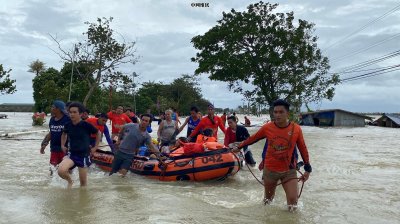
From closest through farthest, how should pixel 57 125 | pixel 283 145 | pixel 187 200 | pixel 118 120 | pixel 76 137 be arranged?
pixel 283 145 < pixel 76 137 < pixel 187 200 < pixel 57 125 < pixel 118 120

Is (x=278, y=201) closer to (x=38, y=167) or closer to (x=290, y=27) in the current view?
(x=38, y=167)

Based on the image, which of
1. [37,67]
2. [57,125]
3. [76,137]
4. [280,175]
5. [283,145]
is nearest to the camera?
[283,145]

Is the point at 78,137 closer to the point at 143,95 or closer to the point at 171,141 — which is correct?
the point at 171,141

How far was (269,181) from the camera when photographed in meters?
5.50

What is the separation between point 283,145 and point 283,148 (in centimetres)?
4

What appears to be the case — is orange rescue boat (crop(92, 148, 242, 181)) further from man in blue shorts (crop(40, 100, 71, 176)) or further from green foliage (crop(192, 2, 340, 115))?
green foliage (crop(192, 2, 340, 115))

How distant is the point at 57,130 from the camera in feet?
24.3

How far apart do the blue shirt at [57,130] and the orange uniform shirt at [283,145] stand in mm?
3869

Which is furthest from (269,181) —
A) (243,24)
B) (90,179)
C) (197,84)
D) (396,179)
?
(197,84)

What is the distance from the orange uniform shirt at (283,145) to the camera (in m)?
5.21

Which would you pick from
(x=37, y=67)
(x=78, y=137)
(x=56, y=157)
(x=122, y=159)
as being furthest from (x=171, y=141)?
(x=37, y=67)

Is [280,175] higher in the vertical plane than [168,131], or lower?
lower

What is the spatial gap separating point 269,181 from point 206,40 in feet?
93.0

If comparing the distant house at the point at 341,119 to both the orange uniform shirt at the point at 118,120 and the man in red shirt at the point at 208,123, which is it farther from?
the man in red shirt at the point at 208,123
